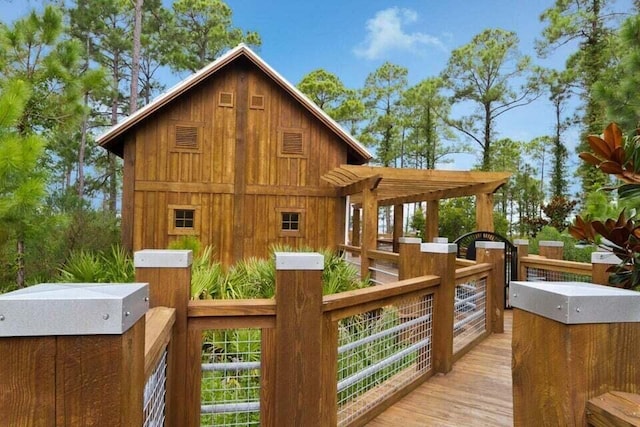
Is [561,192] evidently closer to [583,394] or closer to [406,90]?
[406,90]

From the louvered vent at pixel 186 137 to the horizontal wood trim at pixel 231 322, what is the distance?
25.8 ft

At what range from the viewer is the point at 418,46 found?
4350cm

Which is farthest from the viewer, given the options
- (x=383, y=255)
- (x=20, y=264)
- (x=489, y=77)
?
(x=489, y=77)

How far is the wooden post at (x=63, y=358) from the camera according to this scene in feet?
2.75

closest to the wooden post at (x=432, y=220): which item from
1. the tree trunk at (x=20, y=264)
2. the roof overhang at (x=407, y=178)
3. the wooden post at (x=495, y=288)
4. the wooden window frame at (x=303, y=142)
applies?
the roof overhang at (x=407, y=178)

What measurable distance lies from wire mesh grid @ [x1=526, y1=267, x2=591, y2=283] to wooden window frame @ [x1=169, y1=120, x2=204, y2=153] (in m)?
7.10

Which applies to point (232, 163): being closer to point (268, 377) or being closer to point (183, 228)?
point (183, 228)

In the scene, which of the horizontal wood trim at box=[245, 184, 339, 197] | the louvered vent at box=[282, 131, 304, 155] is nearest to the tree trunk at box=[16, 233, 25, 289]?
the horizontal wood trim at box=[245, 184, 339, 197]

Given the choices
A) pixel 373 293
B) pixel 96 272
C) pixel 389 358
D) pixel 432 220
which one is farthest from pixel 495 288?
pixel 432 220

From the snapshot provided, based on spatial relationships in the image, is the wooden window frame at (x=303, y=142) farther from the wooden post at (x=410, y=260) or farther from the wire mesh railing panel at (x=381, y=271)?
the wooden post at (x=410, y=260)

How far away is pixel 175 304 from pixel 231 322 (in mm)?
283

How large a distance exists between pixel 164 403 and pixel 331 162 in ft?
27.7

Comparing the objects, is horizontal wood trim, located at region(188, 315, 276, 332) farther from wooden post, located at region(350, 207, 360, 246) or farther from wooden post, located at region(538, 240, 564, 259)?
wooden post, located at region(350, 207, 360, 246)

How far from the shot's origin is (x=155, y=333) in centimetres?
133
